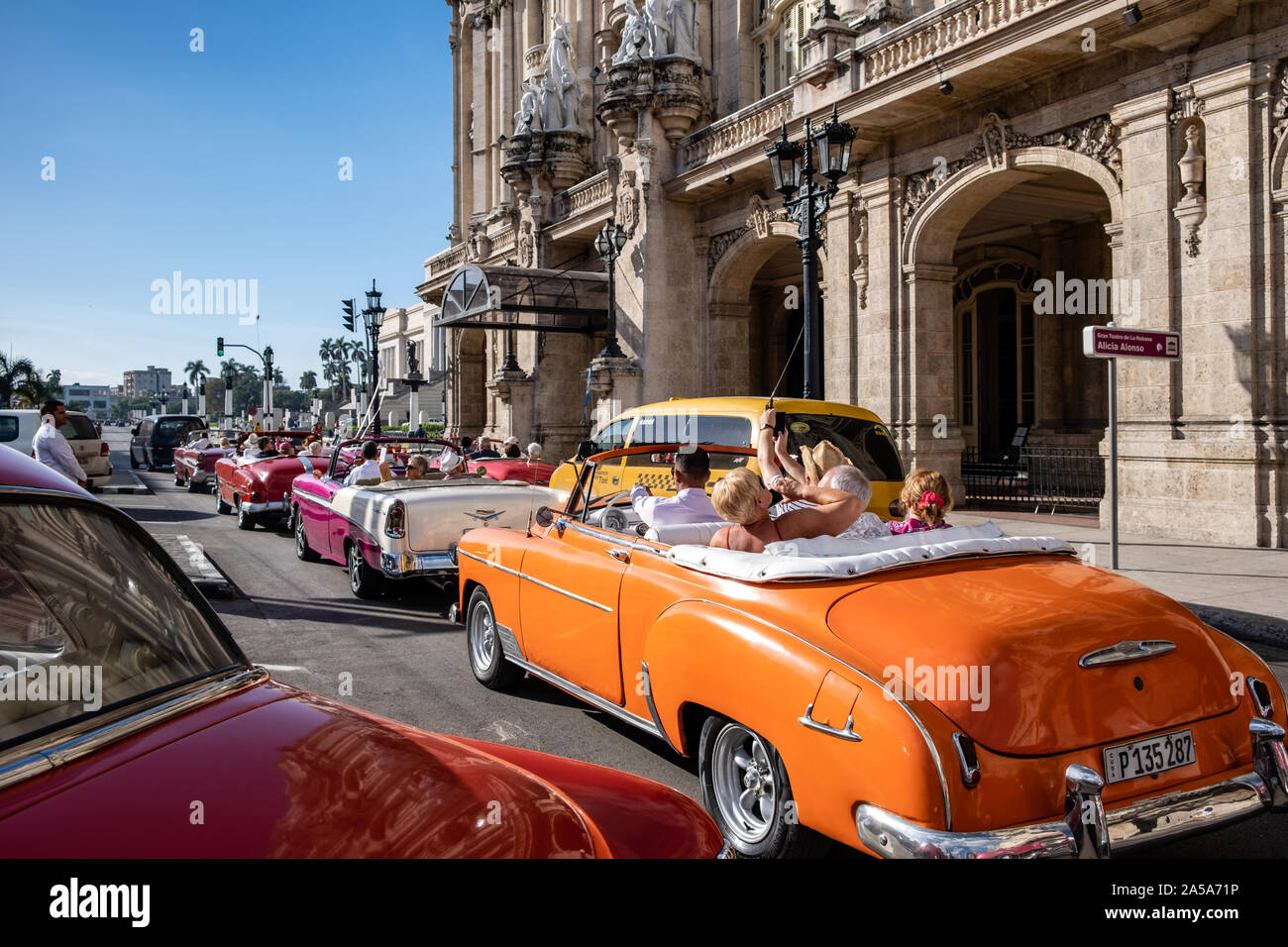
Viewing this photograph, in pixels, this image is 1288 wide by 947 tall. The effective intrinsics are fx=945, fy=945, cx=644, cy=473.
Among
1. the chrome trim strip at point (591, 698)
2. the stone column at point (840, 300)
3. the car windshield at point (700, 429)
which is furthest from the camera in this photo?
the stone column at point (840, 300)

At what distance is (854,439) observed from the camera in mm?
9812

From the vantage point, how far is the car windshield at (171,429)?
3491 cm

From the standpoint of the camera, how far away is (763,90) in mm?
24344

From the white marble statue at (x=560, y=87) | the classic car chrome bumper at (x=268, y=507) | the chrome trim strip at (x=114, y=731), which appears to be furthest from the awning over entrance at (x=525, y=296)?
the chrome trim strip at (x=114, y=731)

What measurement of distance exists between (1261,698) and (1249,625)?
5.14m

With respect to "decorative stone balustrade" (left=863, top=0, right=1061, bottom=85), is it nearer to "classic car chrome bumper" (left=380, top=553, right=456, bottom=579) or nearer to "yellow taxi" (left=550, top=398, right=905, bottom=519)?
"yellow taxi" (left=550, top=398, right=905, bottom=519)

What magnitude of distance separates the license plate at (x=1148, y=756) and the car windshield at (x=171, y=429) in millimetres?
36803

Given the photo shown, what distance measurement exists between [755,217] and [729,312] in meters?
2.96

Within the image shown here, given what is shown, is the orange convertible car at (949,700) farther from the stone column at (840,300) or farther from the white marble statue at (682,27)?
the white marble statue at (682,27)

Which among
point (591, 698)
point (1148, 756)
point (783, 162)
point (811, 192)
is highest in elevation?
point (783, 162)

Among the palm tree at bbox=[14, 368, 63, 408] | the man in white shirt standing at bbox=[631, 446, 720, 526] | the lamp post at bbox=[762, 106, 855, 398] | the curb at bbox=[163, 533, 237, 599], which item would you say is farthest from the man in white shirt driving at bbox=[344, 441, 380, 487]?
the palm tree at bbox=[14, 368, 63, 408]

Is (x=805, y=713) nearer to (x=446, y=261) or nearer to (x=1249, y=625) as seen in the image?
(x=1249, y=625)

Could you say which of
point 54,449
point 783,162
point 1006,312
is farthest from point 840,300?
point 54,449

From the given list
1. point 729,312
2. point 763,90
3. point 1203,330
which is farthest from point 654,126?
point 1203,330
